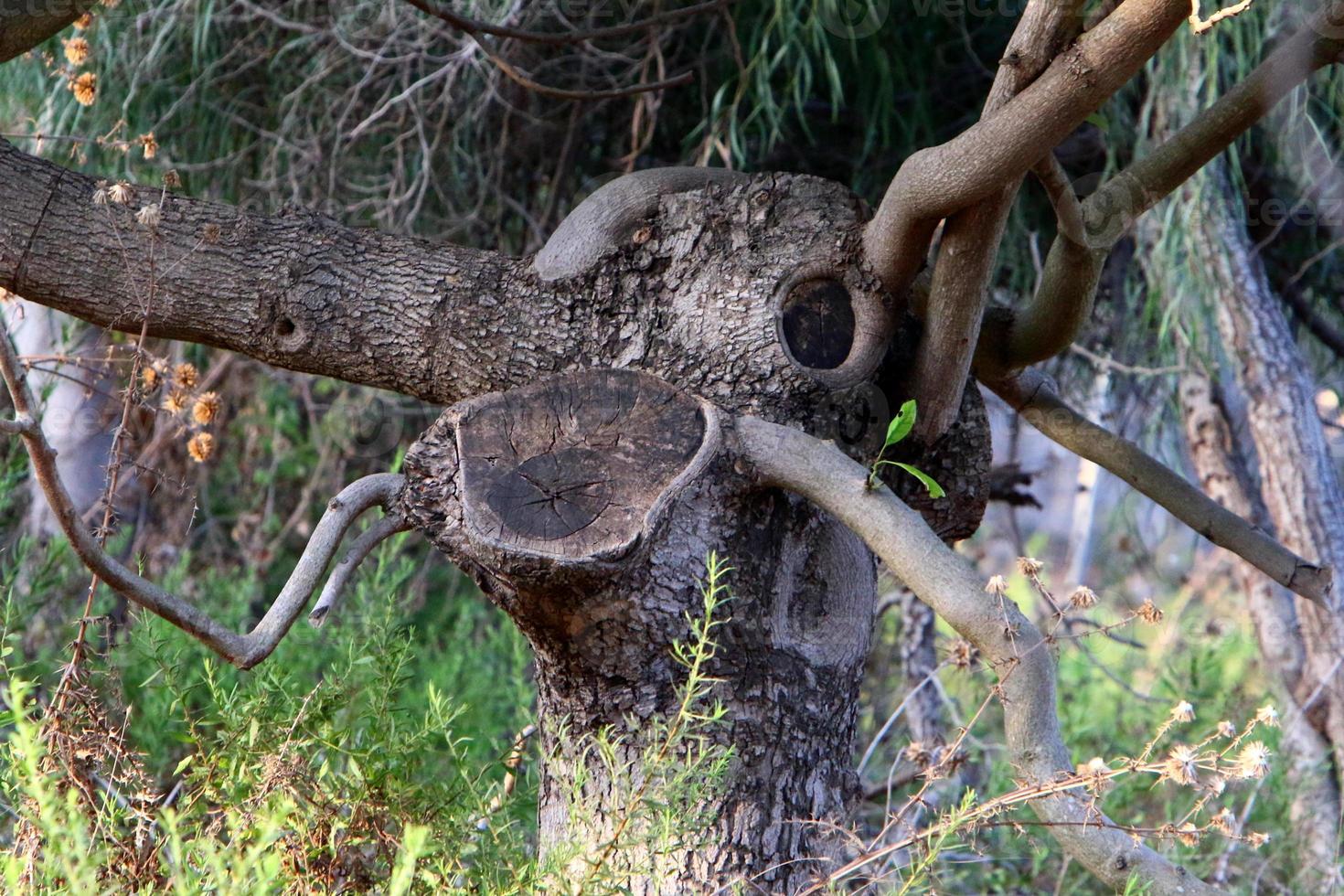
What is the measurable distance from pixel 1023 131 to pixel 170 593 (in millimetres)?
1161

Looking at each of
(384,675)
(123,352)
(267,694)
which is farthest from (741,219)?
(123,352)

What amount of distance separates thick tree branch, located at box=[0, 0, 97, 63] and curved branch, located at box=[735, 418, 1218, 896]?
131 centimetres

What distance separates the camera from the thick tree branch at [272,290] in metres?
1.77

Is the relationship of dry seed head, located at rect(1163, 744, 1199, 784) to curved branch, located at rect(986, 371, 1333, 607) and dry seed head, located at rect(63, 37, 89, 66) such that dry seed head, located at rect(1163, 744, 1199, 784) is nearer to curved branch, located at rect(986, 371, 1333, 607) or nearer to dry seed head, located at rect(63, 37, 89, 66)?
curved branch, located at rect(986, 371, 1333, 607)

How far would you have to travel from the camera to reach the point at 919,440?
1.83 metres

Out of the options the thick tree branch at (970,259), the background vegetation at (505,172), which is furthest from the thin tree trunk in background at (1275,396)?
the thick tree branch at (970,259)

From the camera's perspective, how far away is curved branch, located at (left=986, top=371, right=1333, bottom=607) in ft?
5.79

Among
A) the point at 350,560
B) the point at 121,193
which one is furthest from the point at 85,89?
the point at 350,560

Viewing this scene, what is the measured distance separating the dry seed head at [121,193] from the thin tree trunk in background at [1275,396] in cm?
228

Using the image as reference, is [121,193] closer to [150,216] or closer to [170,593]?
[150,216]

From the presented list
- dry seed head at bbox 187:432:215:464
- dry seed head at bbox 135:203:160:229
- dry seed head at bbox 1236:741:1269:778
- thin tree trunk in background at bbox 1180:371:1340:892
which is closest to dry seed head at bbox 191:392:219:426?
dry seed head at bbox 187:432:215:464

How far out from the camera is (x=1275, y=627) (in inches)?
123

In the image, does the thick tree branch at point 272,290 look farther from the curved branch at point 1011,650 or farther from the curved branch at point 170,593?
the curved branch at point 1011,650

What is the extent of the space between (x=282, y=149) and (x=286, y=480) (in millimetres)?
1374
